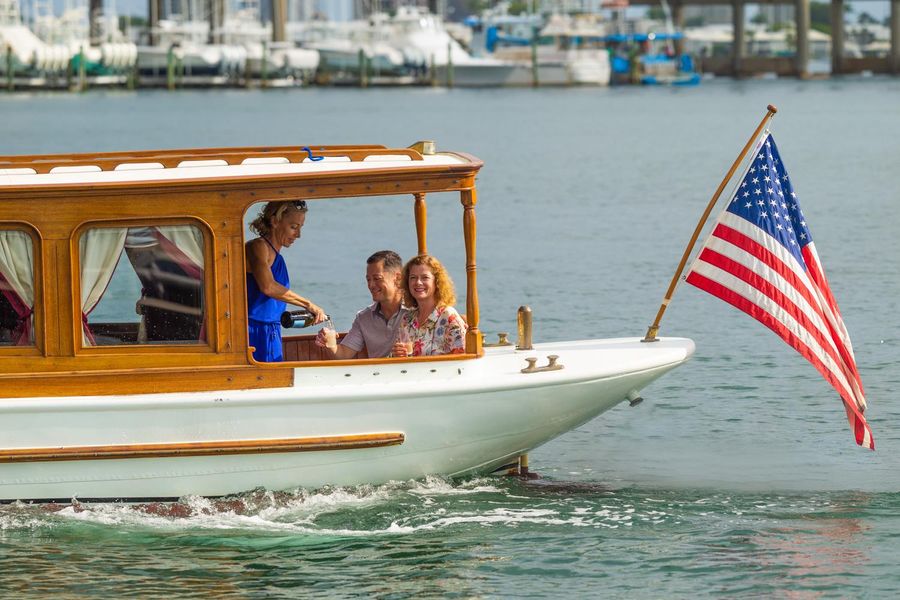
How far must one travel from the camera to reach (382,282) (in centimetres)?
1000

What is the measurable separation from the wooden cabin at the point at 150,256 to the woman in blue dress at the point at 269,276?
198 millimetres

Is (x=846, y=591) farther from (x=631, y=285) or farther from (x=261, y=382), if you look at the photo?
(x=631, y=285)

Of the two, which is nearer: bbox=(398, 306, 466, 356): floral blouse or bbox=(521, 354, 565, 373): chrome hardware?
bbox=(521, 354, 565, 373): chrome hardware

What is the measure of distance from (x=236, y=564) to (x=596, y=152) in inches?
1745

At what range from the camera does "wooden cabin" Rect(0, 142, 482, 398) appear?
9312mm

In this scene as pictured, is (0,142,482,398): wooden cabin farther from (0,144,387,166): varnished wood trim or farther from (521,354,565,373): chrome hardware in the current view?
(521,354,565,373): chrome hardware

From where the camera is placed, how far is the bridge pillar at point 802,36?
121 m

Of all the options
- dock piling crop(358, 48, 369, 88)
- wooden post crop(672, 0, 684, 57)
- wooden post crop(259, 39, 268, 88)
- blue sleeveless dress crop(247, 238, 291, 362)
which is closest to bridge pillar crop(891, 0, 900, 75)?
wooden post crop(672, 0, 684, 57)

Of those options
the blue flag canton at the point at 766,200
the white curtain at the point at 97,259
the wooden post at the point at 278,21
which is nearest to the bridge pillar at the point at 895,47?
the wooden post at the point at 278,21

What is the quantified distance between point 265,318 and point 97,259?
1.03m

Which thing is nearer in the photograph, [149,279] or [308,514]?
[149,279]

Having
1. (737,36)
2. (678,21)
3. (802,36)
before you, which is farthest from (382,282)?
(678,21)

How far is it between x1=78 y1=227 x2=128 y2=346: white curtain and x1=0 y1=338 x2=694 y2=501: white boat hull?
0.58 meters

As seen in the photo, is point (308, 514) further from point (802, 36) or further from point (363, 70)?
point (802, 36)
